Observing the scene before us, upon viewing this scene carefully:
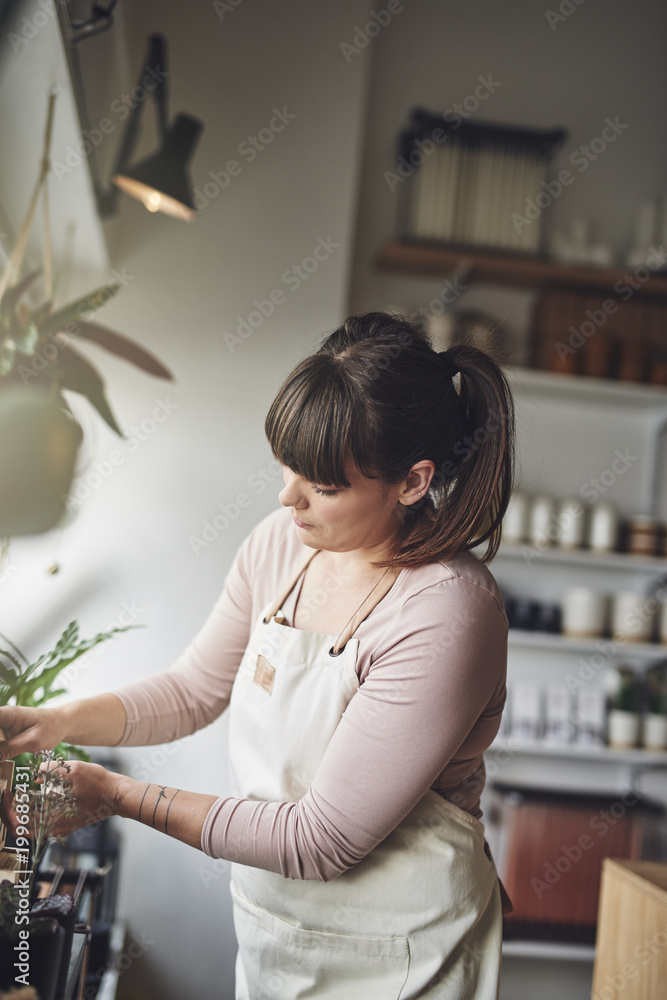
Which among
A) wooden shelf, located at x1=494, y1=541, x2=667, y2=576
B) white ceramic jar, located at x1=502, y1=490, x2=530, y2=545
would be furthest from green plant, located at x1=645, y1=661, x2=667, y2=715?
white ceramic jar, located at x1=502, y1=490, x2=530, y2=545

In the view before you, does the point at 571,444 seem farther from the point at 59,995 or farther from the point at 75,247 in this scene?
the point at 59,995

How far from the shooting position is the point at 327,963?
1.03 m

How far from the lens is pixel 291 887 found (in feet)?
3.41

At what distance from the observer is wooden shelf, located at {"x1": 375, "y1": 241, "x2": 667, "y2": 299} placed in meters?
2.31

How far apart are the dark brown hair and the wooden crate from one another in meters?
0.75

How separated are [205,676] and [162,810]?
0.34m

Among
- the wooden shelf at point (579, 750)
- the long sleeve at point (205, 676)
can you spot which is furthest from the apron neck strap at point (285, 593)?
the wooden shelf at point (579, 750)

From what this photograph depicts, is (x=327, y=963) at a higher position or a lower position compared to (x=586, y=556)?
lower

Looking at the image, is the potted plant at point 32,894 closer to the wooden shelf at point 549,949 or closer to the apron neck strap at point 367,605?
the apron neck strap at point 367,605

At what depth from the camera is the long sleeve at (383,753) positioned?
91cm

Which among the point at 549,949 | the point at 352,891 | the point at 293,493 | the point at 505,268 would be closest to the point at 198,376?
the point at 505,268

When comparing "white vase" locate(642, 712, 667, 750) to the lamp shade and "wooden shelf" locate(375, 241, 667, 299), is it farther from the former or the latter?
the lamp shade

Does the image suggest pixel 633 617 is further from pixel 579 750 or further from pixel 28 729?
pixel 28 729

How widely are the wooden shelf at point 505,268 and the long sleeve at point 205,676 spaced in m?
1.39
